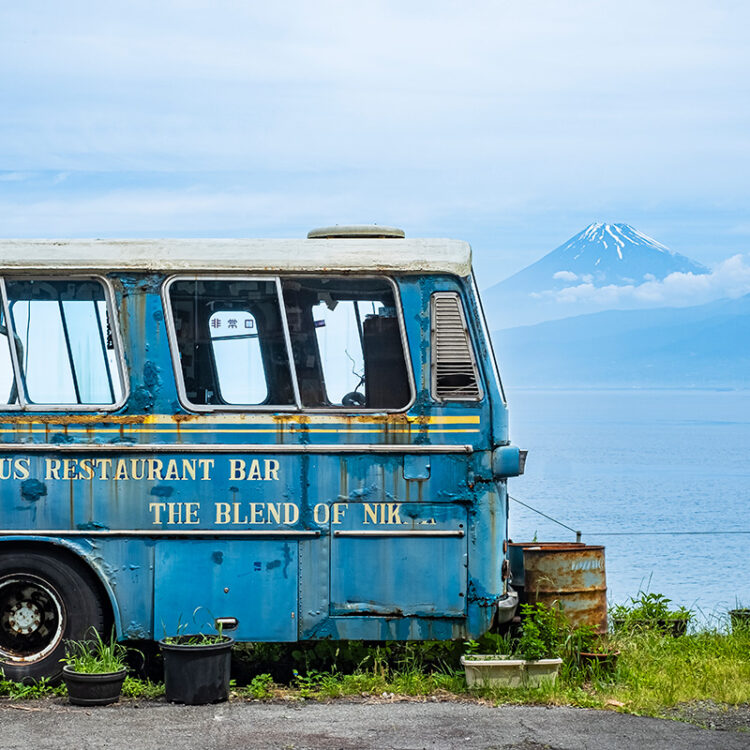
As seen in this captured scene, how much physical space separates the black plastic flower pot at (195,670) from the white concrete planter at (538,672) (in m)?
1.92

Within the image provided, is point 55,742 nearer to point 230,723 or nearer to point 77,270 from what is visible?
point 230,723

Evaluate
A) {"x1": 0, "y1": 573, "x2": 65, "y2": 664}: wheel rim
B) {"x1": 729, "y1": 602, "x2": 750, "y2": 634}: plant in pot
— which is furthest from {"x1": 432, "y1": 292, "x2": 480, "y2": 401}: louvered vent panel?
{"x1": 729, "y1": 602, "x2": 750, "y2": 634}: plant in pot

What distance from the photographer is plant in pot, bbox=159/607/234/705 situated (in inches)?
339

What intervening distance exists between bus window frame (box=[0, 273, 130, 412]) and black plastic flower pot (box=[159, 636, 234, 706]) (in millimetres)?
1578

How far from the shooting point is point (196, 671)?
8.64 m

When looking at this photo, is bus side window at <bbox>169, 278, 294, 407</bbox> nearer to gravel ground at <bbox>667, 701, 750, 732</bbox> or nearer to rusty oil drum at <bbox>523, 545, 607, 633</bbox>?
rusty oil drum at <bbox>523, 545, 607, 633</bbox>

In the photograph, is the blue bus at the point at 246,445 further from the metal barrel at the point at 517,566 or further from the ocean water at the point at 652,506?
the ocean water at the point at 652,506

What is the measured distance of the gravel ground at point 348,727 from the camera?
7.79 meters

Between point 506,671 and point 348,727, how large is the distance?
1.33 meters

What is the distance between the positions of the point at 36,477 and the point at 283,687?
83.1 inches

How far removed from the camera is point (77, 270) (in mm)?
9094

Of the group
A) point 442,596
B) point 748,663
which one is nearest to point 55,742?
point 442,596

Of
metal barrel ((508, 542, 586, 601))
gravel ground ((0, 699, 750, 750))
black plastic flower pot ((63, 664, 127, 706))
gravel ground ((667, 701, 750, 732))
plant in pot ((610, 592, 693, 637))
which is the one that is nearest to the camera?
gravel ground ((0, 699, 750, 750))

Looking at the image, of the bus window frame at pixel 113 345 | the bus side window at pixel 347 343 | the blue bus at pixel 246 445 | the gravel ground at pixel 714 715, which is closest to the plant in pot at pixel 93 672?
the blue bus at pixel 246 445
